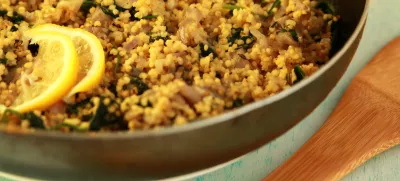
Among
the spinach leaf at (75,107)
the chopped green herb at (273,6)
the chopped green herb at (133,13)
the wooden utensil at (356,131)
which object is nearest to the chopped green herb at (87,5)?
the chopped green herb at (133,13)

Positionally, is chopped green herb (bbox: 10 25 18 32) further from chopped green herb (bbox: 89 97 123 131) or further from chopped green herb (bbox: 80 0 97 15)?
chopped green herb (bbox: 89 97 123 131)

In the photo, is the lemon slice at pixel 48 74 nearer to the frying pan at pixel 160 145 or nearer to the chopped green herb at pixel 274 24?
the frying pan at pixel 160 145

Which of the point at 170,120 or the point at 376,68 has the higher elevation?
the point at 170,120

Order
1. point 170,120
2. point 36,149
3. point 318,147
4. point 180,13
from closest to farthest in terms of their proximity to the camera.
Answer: point 36,149 < point 170,120 < point 318,147 < point 180,13

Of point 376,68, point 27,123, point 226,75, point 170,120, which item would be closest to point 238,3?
point 226,75

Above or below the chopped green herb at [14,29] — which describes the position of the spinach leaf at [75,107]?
below

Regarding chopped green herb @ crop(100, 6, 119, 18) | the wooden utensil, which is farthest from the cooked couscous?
the wooden utensil

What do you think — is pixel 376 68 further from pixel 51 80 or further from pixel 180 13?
pixel 51 80
